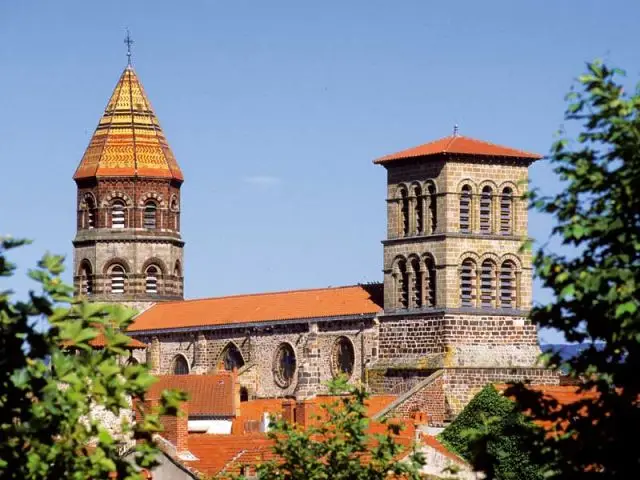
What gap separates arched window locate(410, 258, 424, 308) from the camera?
83438 millimetres

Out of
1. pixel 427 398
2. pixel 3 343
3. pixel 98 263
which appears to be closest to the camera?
pixel 3 343

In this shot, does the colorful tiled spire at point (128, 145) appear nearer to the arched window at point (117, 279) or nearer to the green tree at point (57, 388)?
the arched window at point (117, 279)

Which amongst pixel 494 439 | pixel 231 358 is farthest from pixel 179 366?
pixel 494 439

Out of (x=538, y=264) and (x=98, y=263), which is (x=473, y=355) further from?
(x=538, y=264)

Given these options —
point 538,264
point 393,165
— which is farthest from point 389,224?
point 538,264

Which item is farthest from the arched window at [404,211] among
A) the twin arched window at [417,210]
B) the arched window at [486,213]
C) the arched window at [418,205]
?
the arched window at [486,213]

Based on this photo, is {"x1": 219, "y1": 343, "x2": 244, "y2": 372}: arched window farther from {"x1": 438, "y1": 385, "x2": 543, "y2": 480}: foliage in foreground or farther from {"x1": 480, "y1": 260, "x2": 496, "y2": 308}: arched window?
{"x1": 438, "y1": 385, "x2": 543, "y2": 480}: foliage in foreground

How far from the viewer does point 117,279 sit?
101312 mm

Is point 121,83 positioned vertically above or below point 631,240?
above

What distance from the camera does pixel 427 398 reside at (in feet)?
261

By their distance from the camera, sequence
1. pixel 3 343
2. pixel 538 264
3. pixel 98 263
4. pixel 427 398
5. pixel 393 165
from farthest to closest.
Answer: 1. pixel 98 263
2. pixel 393 165
3. pixel 427 398
4. pixel 538 264
5. pixel 3 343

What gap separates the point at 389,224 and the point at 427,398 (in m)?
8.67

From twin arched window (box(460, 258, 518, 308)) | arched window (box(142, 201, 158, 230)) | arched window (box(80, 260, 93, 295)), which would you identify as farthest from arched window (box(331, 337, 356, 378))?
arched window (box(80, 260, 93, 295))

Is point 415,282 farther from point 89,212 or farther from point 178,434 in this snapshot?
point 178,434
